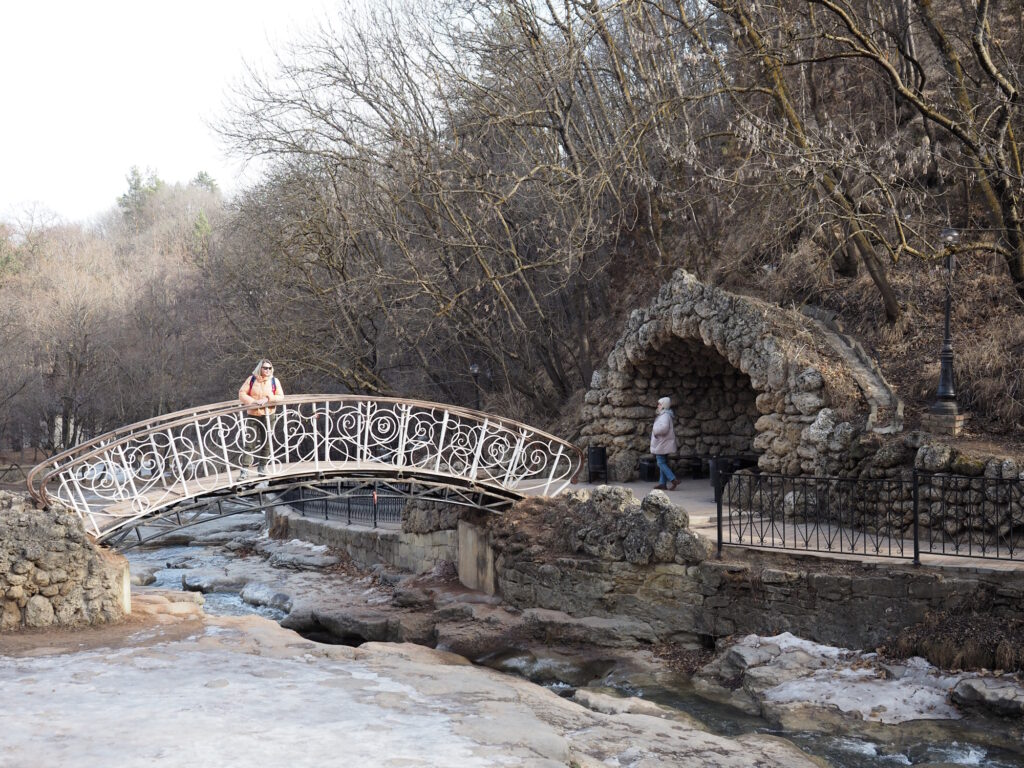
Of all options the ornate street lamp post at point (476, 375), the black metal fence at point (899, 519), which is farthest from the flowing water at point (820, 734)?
the ornate street lamp post at point (476, 375)

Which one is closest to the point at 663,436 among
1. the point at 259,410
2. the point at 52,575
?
the point at 259,410

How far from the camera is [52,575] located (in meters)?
10.0

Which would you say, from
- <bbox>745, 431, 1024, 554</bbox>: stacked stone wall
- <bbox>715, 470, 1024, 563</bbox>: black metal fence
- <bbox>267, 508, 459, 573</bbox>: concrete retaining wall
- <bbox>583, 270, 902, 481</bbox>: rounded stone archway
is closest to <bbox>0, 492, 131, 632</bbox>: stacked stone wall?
<bbox>267, 508, 459, 573</bbox>: concrete retaining wall

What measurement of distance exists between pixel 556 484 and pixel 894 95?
29.7 ft

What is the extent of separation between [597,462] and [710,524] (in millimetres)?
3991

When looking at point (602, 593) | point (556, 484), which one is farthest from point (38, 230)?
point (602, 593)

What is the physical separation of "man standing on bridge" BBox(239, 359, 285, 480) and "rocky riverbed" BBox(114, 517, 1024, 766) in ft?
9.27

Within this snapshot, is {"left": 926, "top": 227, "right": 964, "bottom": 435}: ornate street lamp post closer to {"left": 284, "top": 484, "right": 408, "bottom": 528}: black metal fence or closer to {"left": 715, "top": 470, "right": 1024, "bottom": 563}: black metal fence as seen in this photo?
{"left": 715, "top": 470, "right": 1024, "bottom": 563}: black metal fence

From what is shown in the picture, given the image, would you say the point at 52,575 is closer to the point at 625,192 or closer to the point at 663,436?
the point at 663,436

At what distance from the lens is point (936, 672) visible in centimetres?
925

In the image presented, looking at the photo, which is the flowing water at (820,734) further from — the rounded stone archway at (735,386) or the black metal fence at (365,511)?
the black metal fence at (365,511)

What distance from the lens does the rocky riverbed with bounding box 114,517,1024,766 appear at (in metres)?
8.27

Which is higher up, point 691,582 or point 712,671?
point 691,582

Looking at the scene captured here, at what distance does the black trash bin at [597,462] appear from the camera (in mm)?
16047
